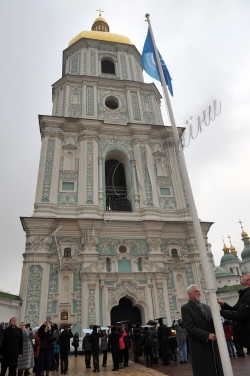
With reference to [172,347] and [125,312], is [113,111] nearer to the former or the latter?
[125,312]

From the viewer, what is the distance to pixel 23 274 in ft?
48.6

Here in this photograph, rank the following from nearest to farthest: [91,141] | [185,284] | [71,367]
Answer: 1. [71,367]
2. [185,284]
3. [91,141]

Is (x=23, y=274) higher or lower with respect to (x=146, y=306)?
higher

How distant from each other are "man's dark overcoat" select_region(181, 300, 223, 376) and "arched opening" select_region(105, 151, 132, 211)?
47.8ft

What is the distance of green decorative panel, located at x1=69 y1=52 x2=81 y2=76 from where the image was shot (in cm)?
2441

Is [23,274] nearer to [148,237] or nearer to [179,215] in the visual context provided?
[148,237]

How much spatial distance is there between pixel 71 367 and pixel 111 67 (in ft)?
76.2

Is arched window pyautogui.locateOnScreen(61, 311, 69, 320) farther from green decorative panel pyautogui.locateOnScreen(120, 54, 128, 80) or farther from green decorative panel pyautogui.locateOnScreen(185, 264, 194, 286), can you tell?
green decorative panel pyautogui.locateOnScreen(120, 54, 128, 80)

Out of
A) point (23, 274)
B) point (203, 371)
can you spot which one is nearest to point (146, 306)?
point (23, 274)

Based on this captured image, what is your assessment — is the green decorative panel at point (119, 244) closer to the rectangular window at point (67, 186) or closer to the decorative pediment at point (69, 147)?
the rectangular window at point (67, 186)

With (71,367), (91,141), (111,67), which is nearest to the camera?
(71,367)

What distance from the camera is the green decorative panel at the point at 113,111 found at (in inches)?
864

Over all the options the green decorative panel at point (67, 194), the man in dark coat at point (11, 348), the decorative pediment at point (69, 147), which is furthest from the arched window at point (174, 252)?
the man in dark coat at point (11, 348)

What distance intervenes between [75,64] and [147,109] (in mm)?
7437
